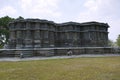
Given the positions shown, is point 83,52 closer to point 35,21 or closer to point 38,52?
point 38,52

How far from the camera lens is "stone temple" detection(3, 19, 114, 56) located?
2567 cm

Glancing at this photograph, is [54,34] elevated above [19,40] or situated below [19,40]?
above

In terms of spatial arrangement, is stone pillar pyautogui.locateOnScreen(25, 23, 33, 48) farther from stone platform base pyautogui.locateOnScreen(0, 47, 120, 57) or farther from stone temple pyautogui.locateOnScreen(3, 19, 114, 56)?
stone platform base pyautogui.locateOnScreen(0, 47, 120, 57)

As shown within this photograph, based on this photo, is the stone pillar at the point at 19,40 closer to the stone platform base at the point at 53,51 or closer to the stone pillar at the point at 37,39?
the stone pillar at the point at 37,39

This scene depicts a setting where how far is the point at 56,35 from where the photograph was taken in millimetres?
30641

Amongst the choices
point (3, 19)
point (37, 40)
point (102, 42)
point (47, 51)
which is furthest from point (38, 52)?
point (3, 19)

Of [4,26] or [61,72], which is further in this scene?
[4,26]

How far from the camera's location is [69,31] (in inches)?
1180

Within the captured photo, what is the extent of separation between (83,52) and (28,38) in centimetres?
969

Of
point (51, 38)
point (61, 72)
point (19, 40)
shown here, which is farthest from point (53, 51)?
point (61, 72)

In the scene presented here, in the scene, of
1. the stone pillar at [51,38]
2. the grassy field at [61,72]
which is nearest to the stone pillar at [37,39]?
the stone pillar at [51,38]

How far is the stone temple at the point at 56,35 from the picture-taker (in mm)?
25672

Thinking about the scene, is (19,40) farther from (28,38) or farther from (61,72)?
(61,72)

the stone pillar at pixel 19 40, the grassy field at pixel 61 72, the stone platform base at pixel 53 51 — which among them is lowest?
the grassy field at pixel 61 72
